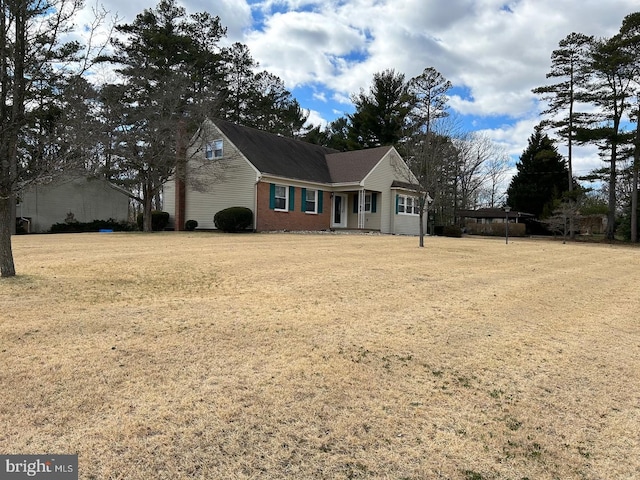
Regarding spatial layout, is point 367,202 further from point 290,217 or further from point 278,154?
point 278,154

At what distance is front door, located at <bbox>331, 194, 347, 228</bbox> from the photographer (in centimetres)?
2439

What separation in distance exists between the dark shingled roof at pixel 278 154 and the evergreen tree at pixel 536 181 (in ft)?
70.9

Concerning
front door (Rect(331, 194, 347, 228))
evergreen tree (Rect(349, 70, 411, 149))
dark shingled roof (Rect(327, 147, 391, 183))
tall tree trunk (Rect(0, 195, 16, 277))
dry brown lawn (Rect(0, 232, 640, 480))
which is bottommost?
dry brown lawn (Rect(0, 232, 640, 480))

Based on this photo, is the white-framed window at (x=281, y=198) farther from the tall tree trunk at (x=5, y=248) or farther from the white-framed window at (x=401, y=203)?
the tall tree trunk at (x=5, y=248)

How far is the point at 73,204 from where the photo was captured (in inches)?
1103

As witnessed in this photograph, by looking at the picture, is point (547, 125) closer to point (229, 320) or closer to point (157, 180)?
point (157, 180)

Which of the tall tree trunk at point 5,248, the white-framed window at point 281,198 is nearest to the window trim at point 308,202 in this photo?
the white-framed window at point 281,198

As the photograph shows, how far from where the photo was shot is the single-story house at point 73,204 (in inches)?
1025

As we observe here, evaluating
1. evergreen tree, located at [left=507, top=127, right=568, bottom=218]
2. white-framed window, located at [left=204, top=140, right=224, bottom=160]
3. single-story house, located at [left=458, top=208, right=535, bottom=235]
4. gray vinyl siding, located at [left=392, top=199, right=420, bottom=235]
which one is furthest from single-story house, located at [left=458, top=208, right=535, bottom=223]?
white-framed window, located at [left=204, top=140, right=224, bottom=160]

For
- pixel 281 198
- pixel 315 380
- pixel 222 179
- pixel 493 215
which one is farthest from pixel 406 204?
pixel 315 380

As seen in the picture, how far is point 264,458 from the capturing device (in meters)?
2.37

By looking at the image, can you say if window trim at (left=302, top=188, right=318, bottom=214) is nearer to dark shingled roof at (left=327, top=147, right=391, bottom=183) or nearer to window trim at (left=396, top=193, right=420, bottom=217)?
dark shingled roof at (left=327, top=147, right=391, bottom=183)

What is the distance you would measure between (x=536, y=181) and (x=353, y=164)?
21774 mm

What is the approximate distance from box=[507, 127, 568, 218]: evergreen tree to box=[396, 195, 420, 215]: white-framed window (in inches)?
616
